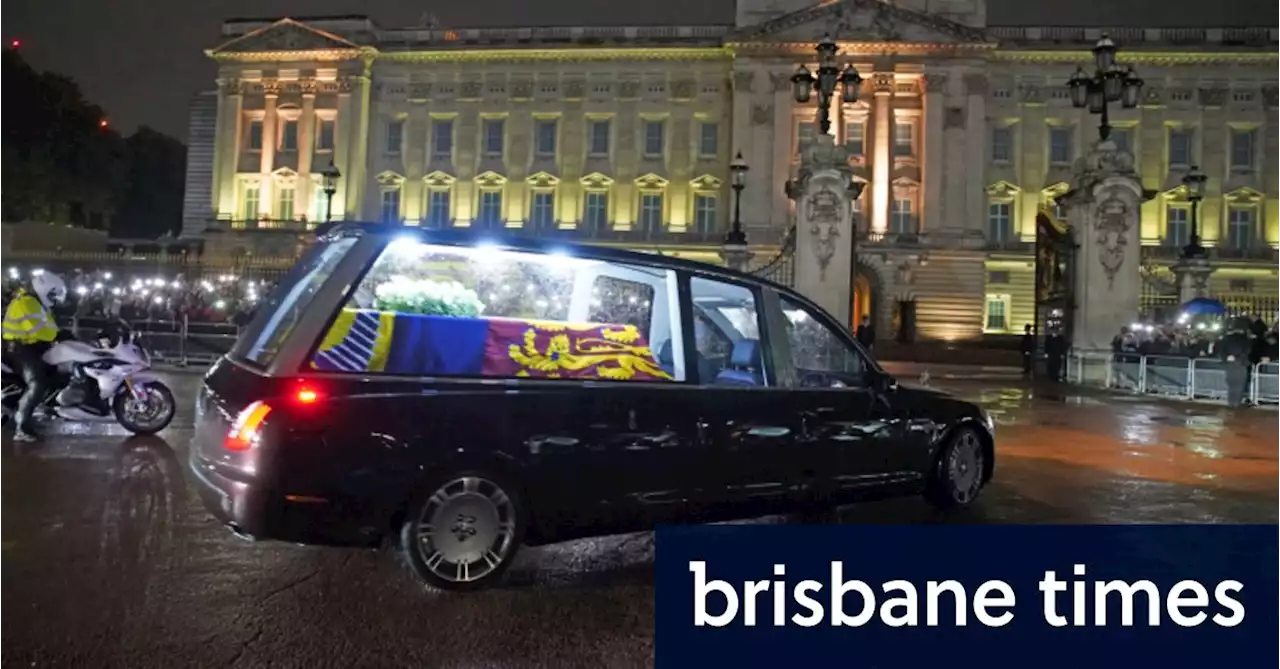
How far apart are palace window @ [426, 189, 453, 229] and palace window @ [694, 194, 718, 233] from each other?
49.5 ft

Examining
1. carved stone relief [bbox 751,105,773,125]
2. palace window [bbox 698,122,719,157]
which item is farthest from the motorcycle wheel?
palace window [bbox 698,122,719,157]

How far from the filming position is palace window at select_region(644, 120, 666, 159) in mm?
59500

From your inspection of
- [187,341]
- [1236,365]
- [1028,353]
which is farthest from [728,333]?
[1028,353]

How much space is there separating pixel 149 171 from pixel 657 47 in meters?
48.3

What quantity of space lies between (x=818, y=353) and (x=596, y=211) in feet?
175

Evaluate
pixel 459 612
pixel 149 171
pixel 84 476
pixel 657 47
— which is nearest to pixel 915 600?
pixel 459 612

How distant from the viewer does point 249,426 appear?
15.5ft

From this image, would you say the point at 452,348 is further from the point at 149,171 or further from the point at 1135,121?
the point at 149,171

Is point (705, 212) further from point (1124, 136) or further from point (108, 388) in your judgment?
point (108, 388)

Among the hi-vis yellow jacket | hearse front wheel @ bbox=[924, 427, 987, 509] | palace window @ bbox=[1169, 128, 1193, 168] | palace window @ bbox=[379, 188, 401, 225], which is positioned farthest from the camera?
palace window @ bbox=[379, 188, 401, 225]

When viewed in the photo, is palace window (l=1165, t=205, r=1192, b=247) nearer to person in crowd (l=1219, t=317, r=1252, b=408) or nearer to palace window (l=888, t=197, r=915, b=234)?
Result: palace window (l=888, t=197, r=915, b=234)

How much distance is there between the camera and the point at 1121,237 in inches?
765

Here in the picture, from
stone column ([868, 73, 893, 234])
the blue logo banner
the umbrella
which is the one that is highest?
stone column ([868, 73, 893, 234])

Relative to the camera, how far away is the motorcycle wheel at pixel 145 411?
10750mm
